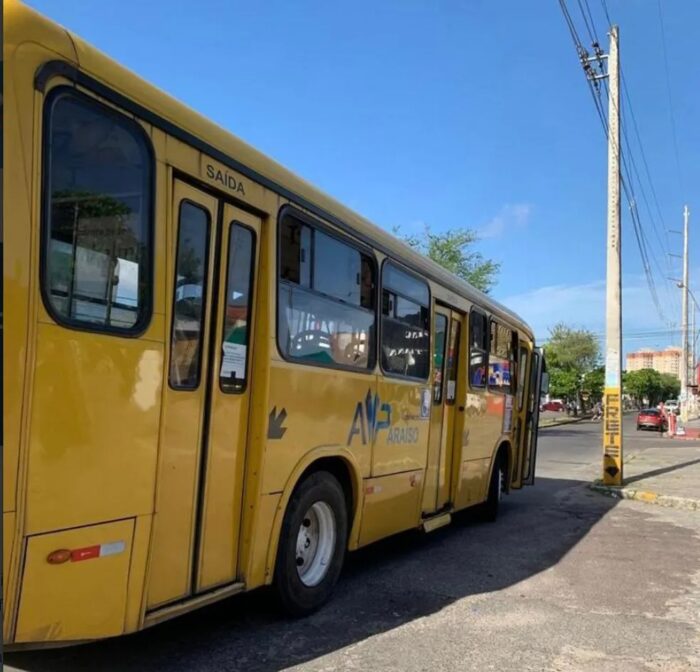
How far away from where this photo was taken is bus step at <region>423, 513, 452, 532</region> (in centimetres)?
713

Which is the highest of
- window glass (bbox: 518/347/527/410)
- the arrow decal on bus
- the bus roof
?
the bus roof

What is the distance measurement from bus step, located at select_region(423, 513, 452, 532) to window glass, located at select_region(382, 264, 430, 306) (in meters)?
2.20

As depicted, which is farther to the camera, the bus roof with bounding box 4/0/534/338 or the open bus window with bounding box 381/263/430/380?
the open bus window with bounding box 381/263/430/380

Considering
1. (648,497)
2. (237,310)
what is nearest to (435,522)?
(237,310)

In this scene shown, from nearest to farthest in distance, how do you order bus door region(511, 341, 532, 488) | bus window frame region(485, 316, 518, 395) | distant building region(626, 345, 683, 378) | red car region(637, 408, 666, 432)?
bus window frame region(485, 316, 518, 395), bus door region(511, 341, 532, 488), red car region(637, 408, 666, 432), distant building region(626, 345, 683, 378)

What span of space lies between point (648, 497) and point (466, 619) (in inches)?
324

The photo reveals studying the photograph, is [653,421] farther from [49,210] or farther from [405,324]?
[49,210]

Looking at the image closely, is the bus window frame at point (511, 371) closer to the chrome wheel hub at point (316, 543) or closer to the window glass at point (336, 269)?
the window glass at point (336, 269)

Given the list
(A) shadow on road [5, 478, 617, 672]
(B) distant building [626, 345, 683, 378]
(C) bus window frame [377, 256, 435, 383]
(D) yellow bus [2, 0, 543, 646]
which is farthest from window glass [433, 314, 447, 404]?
(B) distant building [626, 345, 683, 378]

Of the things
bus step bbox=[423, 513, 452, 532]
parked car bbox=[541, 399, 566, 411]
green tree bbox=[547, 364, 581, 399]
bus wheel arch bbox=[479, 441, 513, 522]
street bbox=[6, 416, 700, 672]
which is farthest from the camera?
parked car bbox=[541, 399, 566, 411]

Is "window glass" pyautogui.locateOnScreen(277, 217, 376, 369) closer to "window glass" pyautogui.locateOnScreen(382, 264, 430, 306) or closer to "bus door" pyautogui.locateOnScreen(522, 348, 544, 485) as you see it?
"window glass" pyautogui.locateOnScreen(382, 264, 430, 306)

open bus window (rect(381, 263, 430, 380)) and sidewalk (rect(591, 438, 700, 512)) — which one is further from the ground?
open bus window (rect(381, 263, 430, 380))

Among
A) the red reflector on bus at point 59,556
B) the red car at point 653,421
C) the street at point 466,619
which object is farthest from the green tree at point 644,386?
the red reflector on bus at point 59,556

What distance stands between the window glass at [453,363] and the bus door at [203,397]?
3850mm
